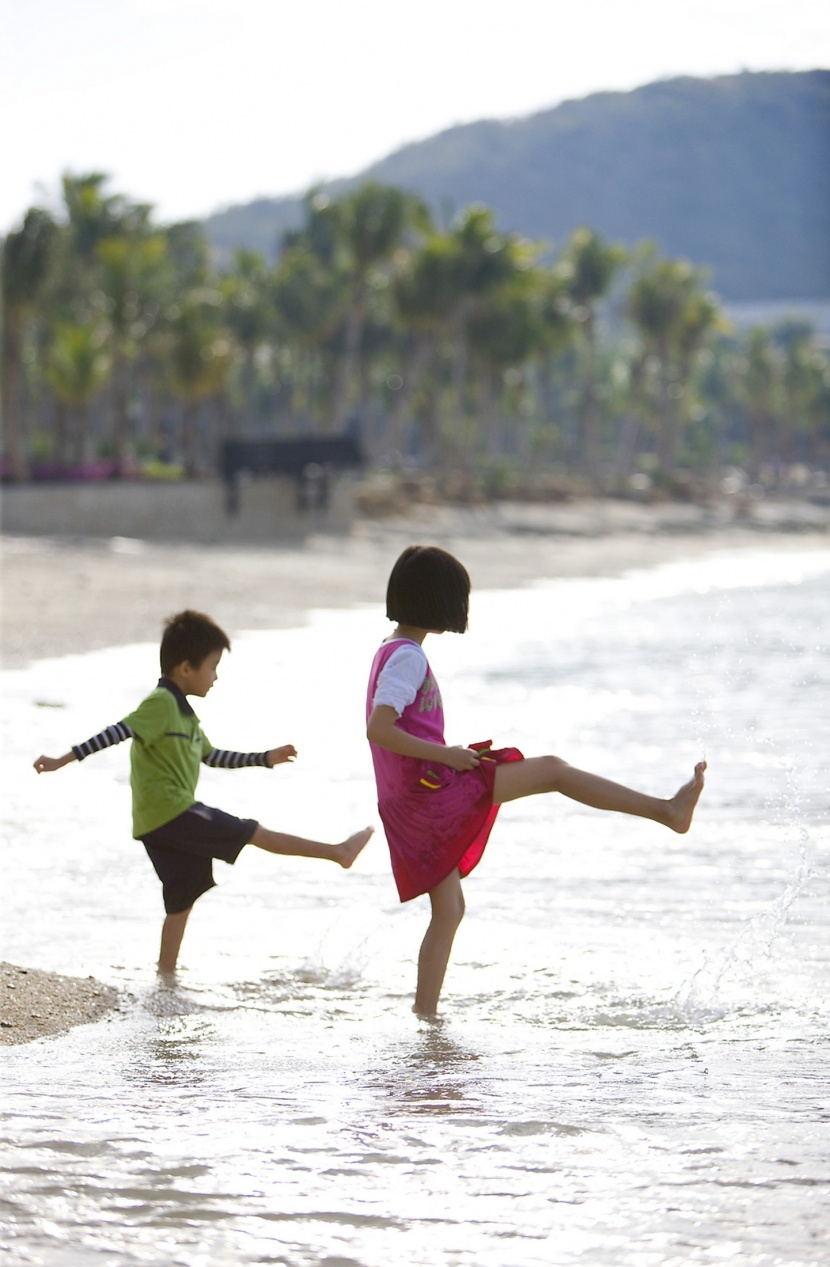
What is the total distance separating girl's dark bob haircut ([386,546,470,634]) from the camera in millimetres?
4301

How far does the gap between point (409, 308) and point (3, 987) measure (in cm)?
5687

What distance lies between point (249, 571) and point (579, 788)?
23786 millimetres

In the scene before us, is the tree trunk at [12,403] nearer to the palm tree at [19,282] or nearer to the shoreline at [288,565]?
the palm tree at [19,282]

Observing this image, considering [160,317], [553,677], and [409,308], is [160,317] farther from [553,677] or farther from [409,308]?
[553,677]

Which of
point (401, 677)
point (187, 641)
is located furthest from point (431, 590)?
point (187, 641)

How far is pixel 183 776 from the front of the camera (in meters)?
4.85

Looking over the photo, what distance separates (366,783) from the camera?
906 cm

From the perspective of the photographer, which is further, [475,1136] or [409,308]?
[409,308]

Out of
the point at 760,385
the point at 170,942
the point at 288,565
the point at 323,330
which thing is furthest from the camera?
the point at 760,385

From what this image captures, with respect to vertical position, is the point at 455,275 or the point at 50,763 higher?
the point at 455,275

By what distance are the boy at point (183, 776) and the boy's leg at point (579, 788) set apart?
1.92 ft

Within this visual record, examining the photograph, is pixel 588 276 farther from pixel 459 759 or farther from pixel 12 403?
pixel 459 759

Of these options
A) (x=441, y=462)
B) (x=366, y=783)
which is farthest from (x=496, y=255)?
(x=366, y=783)

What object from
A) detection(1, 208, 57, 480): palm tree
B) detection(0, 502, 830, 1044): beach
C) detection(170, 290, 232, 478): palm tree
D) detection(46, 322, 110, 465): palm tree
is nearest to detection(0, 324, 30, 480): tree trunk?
detection(1, 208, 57, 480): palm tree
